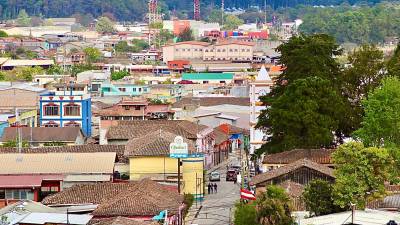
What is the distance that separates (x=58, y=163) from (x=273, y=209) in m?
10.2

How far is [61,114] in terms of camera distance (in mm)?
44156

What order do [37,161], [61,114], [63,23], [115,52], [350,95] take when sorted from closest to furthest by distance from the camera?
[37,161], [350,95], [61,114], [115,52], [63,23]

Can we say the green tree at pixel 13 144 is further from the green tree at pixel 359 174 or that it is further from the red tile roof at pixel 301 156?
the green tree at pixel 359 174

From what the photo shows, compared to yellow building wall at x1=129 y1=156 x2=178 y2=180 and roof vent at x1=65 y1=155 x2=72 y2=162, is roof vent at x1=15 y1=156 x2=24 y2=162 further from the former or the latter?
yellow building wall at x1=129 y1=156 x2=178 y2=180

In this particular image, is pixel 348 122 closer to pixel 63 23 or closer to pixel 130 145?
pixel 130 145

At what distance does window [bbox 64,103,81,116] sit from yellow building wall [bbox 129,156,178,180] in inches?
491

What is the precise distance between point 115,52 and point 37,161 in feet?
246

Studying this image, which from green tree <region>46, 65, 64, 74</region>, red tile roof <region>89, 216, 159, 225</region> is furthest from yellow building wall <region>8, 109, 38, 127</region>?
green tree <region>46, 65, 64, 74</region>

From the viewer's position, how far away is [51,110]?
44.1 metres

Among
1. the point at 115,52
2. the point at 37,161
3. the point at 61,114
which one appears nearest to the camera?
Answer: the point at 37,161

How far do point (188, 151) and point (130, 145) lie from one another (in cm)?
181

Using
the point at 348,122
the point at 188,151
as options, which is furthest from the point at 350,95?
the point at 188,151

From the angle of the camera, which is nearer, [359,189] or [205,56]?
[359,189]

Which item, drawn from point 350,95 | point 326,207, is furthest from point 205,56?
point 326,207
